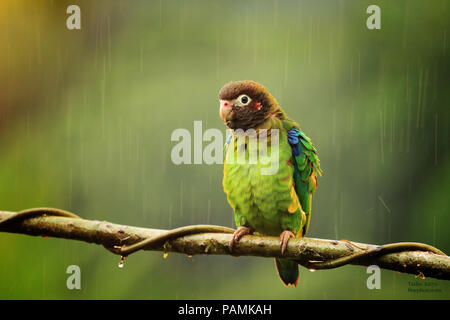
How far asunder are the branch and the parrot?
0.33 m

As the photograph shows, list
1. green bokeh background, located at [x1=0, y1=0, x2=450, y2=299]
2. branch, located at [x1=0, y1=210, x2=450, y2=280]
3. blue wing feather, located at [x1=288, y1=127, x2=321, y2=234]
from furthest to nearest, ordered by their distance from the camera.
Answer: green bokeh background, located at [x1=0, y1=0, x2=450, y2=299] < blue wing feather, located at [x1=288, y1=127, x2=321, y2=234] < branch, located at [x1=0, y1=210, x2=450, y2=280]

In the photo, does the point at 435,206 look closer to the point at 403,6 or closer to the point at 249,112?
the point at 403,6

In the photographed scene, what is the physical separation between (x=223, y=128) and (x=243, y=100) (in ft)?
5.08

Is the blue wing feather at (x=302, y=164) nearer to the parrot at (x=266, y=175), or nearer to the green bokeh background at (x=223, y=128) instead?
the parrot at (x=266, y=175)

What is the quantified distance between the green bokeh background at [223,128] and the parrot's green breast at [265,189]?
1503 millimetres

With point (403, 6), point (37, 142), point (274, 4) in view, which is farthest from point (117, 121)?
point (403, 6)

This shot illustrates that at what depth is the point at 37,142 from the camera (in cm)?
385

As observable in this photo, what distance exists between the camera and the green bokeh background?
3.35m

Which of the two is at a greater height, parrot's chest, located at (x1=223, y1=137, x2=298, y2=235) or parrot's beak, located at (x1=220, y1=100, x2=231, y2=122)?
parrot's beak, located at (x1=220, y1=100, x2=231, y2=122)

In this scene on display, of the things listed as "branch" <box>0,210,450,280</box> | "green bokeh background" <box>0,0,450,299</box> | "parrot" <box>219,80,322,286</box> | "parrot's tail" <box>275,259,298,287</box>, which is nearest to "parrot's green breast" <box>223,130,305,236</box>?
"parrot" <box>219,80,322,286</box>

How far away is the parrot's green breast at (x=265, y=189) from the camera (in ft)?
5.85

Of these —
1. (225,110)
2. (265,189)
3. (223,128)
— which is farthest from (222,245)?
(223,128)

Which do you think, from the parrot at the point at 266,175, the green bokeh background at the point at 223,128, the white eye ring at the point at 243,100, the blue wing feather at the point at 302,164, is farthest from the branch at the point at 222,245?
the green bokeh background at the point at 223,128

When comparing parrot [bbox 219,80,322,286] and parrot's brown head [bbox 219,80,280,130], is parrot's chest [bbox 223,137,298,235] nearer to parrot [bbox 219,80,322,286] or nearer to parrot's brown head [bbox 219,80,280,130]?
parrot [bbox 219,80,322,286]
